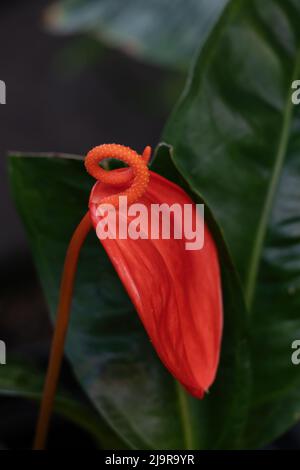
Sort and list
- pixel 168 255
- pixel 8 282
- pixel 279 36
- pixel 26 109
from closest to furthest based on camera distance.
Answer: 1. pixel 168 255
2. pixel 279 36
3. pixel 8 282
4. pixel 26 109

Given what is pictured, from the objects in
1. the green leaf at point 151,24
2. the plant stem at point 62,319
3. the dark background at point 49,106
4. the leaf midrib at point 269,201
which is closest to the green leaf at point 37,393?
the plant stem at point 62,319

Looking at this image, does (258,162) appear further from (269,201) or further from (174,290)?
(174,290)

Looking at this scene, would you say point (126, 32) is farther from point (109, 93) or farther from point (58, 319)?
point (109, 93)

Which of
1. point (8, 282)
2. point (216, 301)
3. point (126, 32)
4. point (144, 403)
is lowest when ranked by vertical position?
point (8, 282)

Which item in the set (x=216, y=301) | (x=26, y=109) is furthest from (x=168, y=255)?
(x=26, y=109)

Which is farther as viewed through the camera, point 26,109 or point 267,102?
point 26,109

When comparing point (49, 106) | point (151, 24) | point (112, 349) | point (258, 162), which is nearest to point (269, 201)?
point (258, 162)

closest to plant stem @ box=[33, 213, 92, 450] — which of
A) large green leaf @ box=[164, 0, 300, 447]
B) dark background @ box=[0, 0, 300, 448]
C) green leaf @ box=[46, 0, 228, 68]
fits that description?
large green leaf @ box=[164, 0, 300, 447]
